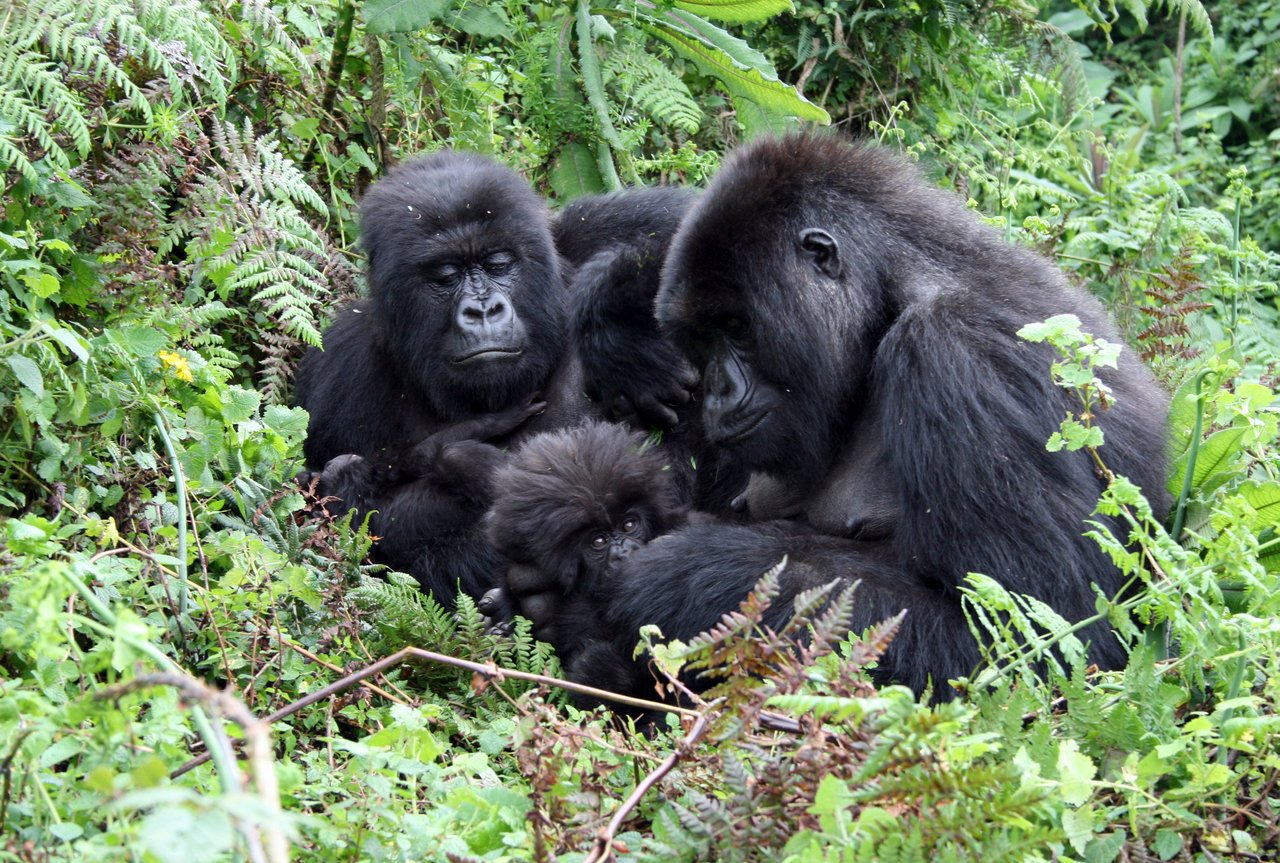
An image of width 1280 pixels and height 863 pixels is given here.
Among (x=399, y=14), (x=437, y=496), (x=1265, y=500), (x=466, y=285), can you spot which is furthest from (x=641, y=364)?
(x=1265, y=500)

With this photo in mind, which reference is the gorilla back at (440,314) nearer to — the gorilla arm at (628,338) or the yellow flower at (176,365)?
the gorilla arm at (628,338)

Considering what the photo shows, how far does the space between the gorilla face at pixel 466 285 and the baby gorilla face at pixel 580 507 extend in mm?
695

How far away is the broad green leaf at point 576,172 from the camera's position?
548cm

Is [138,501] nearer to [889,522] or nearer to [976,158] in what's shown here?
[889,522]

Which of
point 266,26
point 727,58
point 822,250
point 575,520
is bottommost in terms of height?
point 575,520

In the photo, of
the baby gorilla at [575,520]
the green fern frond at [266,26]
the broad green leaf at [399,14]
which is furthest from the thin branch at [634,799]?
the broad green leaf at [399,14]

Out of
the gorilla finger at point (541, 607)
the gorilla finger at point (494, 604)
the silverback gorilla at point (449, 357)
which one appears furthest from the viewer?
the silverback gorilla at point (449, 357)

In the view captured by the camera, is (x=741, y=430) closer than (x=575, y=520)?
Yes

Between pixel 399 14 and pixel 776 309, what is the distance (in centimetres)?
229

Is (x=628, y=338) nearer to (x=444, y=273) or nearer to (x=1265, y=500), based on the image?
(x=444, y=273)

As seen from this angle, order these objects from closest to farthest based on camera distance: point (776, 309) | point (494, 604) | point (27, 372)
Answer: point (27, 372), point (776, 309), point (494, 604)

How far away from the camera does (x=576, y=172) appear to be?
5477 millimetres

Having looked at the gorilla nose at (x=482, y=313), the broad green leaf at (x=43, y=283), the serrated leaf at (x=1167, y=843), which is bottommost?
→ the serrated leaf at (x=1167, y=843)

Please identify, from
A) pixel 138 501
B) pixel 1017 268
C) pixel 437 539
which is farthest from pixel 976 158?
pixel 138 501
